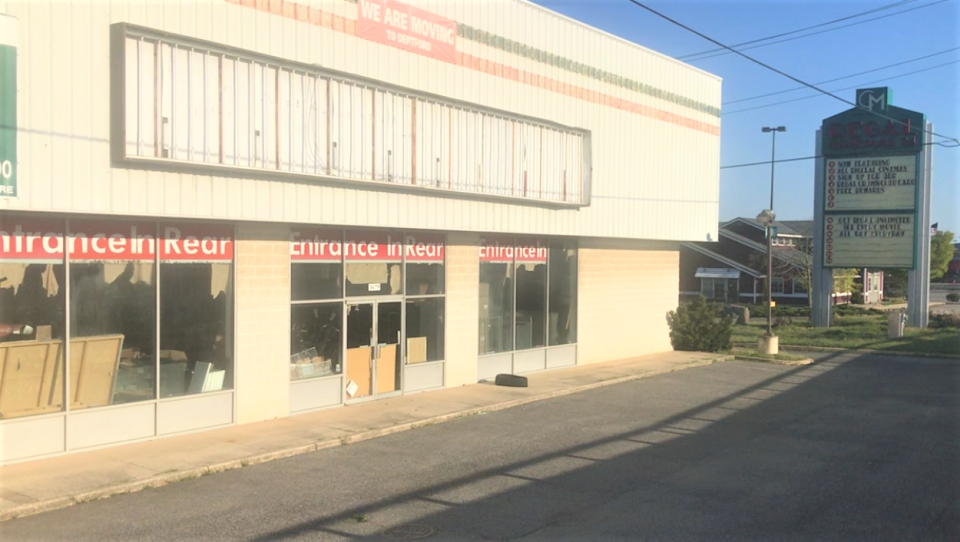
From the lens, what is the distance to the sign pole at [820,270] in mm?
37344

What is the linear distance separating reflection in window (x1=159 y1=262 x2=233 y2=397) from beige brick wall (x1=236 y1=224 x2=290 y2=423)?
8.7 inches

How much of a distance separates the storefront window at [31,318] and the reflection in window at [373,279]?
5.56m

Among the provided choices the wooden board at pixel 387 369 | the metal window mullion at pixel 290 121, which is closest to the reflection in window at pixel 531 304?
the wooden board at pixel 387 369

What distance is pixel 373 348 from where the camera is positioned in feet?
53.6

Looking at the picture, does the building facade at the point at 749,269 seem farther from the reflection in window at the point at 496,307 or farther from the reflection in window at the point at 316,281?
the reflection in window at the point at 316,281

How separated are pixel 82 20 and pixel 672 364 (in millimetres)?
17842

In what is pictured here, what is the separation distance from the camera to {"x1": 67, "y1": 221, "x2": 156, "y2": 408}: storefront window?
456 inches

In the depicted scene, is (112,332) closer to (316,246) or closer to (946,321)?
(316,246)

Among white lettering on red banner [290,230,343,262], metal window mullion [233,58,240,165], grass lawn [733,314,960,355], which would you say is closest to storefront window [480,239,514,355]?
white lettering on red banner [290,230,343,262]

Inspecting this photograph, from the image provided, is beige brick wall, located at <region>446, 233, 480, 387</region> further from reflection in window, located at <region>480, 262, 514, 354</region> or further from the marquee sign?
the marquee sign

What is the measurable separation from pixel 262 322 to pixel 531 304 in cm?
847

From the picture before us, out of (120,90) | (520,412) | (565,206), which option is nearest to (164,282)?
(120,90)

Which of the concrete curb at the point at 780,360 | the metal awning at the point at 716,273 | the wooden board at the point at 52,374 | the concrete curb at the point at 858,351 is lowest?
the concrete curb at the point at 858,351

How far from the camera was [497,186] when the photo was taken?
18297mm
